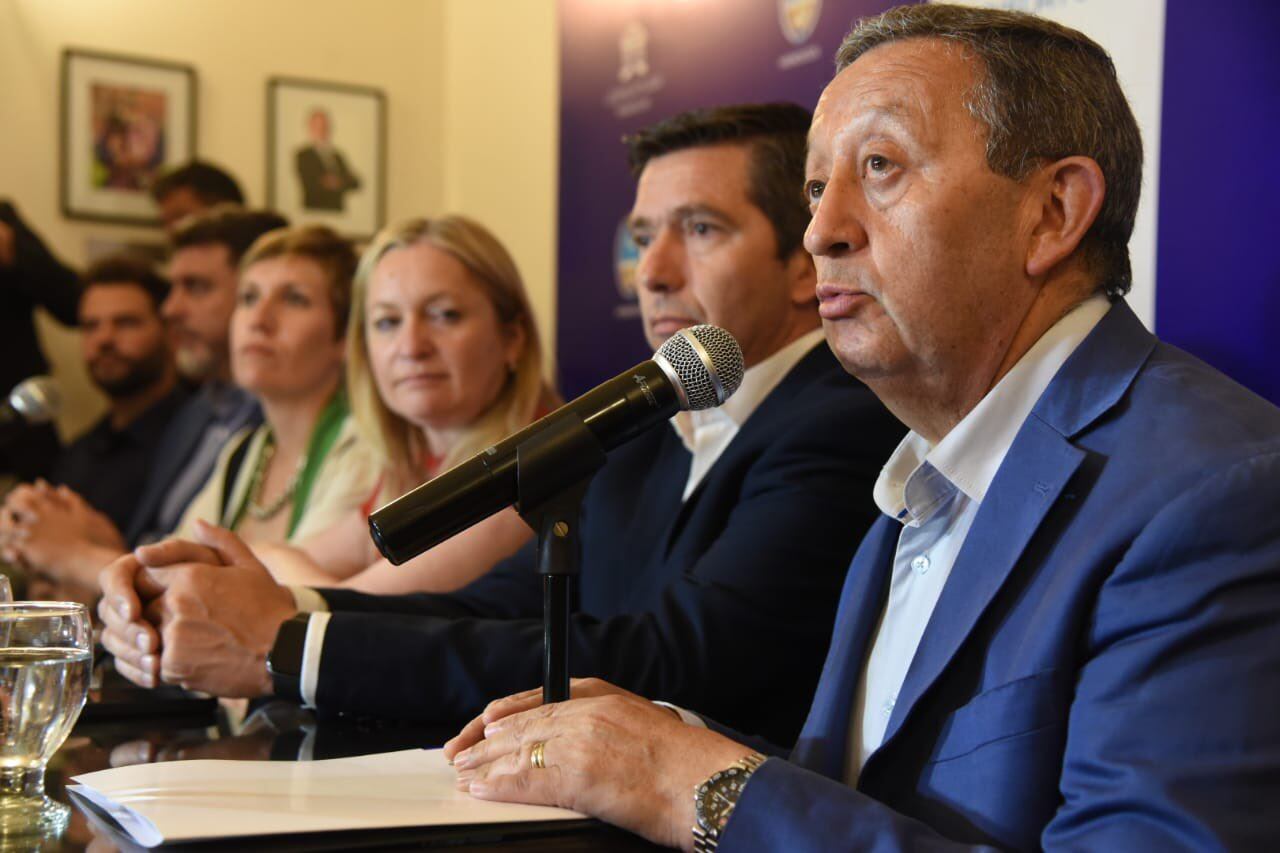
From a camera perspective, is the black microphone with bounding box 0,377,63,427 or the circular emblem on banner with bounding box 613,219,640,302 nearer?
the black microphone with bounding box 0,377,63,427

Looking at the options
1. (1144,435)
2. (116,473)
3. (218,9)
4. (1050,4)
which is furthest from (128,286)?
(1144,435)

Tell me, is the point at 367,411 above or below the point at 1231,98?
below

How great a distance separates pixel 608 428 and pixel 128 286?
4.57 metres

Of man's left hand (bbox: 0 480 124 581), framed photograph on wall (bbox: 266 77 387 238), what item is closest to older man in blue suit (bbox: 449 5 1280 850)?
man's left hand (bbox: 0 480 124 581)

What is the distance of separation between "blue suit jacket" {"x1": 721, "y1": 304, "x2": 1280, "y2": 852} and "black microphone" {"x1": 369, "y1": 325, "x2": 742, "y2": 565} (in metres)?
0.28

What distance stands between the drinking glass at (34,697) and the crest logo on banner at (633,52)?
307 centimetres

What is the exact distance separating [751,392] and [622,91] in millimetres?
2249

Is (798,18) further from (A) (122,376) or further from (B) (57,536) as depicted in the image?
(A) (122,376)

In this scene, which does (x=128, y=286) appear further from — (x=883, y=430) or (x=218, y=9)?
(x=883, y=430)

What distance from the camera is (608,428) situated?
1190mm

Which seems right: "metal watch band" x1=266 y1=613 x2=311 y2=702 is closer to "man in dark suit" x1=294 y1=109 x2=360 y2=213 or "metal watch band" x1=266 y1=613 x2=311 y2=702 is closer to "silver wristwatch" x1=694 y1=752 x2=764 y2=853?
"silver wristwatch" x1=694 y1=752 x2=764 y2=853

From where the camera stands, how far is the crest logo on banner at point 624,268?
4070mm

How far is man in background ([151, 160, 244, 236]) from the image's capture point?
17.5 ft

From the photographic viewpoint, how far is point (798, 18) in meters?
3.21
